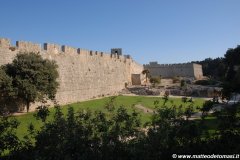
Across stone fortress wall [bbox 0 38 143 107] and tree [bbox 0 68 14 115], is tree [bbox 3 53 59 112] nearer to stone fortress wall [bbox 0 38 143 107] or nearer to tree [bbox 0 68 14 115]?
tree [bbox 0 68 14 115]

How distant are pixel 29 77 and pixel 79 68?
9016 millimetres

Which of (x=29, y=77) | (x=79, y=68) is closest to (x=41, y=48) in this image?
(x=29, y=77)

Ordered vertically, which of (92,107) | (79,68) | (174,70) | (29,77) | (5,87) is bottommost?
(92,107)

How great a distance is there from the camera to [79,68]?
79.3ft

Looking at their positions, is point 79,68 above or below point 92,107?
above

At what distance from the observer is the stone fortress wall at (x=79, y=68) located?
1714 centimetres

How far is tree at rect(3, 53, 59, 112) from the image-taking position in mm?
14859

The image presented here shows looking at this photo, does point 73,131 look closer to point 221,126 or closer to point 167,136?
point 167,136

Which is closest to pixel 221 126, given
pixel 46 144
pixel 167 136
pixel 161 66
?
pixel 167 136

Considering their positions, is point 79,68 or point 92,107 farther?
point 79,68

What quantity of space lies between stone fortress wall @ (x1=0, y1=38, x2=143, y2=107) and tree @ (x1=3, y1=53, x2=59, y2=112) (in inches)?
33.2

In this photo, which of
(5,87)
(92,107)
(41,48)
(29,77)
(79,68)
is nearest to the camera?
(5,87)

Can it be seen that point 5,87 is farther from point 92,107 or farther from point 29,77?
point 92,107

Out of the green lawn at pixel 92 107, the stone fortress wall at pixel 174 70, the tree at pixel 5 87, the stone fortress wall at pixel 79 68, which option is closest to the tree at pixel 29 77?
the tree at pixel 5 87
